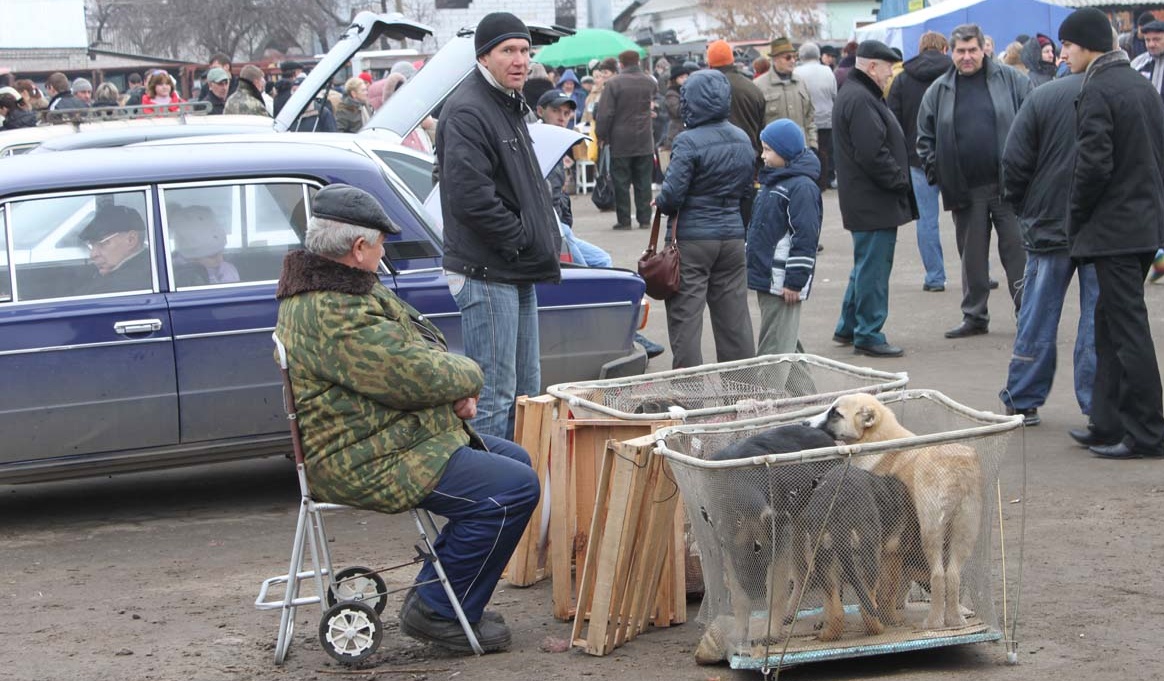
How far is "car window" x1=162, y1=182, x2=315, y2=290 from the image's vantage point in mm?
6816

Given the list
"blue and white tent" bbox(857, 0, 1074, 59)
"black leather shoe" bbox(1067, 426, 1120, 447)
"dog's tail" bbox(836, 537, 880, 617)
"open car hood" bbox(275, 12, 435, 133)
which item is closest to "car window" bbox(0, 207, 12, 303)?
"dog's tail" bbox(836, 537, 880, 617)

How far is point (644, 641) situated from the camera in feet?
16.8

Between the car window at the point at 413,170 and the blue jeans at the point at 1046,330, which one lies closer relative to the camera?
the blue jeans at the point at 1046,330

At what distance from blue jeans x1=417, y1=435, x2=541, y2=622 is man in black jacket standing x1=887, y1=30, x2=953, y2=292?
793 centimetres

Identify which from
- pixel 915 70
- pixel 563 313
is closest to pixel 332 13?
pixel 915 70

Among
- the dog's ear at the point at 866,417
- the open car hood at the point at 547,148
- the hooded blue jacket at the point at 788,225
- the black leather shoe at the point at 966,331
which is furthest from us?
the black leather shoe at the point at 966,331

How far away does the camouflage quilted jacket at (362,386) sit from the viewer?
470cm

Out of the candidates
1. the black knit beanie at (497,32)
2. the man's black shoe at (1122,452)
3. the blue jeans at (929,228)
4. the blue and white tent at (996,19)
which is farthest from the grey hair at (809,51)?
the black knit beanie at (497,32)

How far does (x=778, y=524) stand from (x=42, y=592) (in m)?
3.23

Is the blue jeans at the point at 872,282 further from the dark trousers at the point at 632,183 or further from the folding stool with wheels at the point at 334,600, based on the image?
the dark trousers at the point at 632,183

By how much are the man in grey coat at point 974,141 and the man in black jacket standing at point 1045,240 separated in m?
2.48

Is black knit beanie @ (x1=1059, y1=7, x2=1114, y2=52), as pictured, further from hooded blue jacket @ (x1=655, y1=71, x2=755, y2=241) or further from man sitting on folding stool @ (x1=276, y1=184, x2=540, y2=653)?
man sitting on folding stool @ (x1=276, y1=184, x2=540, y2=653)

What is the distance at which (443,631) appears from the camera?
16.5ft

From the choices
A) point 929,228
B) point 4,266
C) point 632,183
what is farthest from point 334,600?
point 632,183
